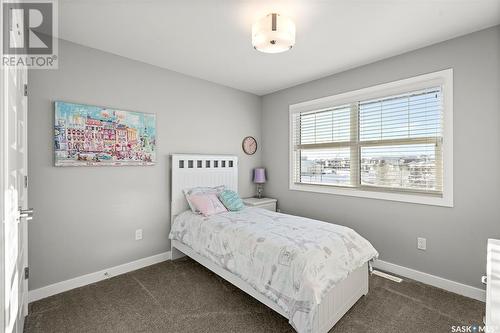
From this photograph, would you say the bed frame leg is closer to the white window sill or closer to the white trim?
A: the white trim

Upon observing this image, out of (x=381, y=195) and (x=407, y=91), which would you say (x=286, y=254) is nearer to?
(x=381, y=195)

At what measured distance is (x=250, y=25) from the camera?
2199 mm

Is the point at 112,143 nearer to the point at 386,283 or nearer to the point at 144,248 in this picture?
the point at 144,248

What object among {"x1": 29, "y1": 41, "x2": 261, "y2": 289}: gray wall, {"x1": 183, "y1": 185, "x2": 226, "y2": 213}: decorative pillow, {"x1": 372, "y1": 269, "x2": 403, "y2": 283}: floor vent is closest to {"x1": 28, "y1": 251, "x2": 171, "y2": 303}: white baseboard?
{"x1": 29, "y1": 41, "x2": 261, "y2": 289}: gray wall

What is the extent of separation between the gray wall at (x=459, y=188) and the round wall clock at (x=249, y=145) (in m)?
1.86

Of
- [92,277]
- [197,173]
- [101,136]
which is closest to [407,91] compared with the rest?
[197,173]

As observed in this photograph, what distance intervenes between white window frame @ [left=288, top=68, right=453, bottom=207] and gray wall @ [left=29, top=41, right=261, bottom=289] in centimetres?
182

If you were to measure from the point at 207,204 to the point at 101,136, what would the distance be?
144 centimetres

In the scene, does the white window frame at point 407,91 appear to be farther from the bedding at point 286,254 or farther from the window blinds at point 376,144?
the bedding at point 286,254

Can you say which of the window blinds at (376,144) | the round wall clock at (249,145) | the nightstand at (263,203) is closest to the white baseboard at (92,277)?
the nightstand at (263,203)

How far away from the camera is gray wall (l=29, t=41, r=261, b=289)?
2.30 metres

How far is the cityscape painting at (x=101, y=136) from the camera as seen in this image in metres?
2.39

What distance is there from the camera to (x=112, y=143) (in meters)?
2.71

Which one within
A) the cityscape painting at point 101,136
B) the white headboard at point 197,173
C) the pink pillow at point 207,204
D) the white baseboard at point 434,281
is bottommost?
the white baseboard at point 434,281
